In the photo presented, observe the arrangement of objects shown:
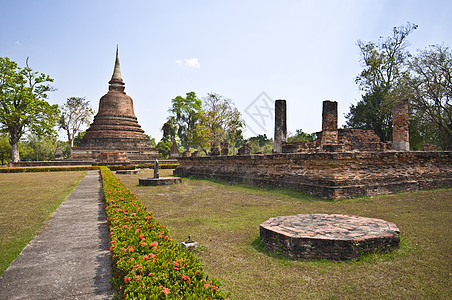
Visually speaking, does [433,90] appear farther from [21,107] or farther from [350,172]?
[21,107]

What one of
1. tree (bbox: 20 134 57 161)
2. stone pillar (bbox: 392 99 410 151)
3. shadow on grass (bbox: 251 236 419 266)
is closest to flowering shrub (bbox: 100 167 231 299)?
shadow on grass (bbox: 251 236 419 266)

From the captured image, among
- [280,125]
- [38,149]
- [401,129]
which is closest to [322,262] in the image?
[280,125]

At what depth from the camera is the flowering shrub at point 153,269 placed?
6.34 feet

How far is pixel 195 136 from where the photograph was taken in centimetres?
3766

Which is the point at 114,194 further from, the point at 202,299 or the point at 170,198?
the point at 202,299

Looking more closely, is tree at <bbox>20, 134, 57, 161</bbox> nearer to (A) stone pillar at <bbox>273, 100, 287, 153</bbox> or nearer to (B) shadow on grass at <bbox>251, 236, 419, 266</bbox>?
(A) stone pillar at <bbox>273, 100, 287, 153</bbox>

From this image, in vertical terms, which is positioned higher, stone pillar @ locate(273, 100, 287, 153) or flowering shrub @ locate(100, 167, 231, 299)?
stone pillar @ locate(273, 100, 287, 153)

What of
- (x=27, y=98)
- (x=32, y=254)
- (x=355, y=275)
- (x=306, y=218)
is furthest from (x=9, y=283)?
(x=27, y=98)

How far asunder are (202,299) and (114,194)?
5.11 metres

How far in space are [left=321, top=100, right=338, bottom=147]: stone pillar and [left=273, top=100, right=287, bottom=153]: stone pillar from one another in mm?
2247

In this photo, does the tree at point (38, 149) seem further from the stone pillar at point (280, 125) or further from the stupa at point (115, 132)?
the stone pillar at point (280, 125)

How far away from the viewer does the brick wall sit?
7328 mm

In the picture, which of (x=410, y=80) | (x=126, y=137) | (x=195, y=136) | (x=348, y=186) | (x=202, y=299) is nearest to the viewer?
(x=202, y=299)

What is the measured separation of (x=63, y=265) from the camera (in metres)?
3.20
